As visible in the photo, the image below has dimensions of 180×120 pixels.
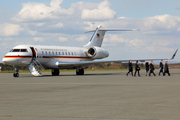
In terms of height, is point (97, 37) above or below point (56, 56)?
above

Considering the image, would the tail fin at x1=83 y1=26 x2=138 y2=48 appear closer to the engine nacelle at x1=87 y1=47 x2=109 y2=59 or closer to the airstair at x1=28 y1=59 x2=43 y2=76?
the engine nacelle at x1=87 y1=47 x2=109 y2=59

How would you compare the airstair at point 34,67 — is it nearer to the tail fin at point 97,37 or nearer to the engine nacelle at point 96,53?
the engine nacelle at point 96,53

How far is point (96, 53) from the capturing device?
38.4 meters

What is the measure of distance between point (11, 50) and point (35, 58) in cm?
279

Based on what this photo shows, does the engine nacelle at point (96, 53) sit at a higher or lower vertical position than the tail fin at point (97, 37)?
lower

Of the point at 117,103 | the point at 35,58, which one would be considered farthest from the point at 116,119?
the point at 35,58

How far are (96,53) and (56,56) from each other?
631cm

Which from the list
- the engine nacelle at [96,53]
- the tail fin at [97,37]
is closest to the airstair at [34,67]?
the engine nacelle at [96,53]

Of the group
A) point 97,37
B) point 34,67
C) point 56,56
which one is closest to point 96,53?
point 97,37

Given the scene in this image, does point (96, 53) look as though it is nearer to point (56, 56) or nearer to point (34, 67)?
point (56, 56)

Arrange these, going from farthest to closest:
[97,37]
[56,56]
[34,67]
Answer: [97,37], [56,56], [34,67]

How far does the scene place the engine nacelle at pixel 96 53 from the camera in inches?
1516

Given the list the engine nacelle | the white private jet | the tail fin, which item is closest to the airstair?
the white private jet

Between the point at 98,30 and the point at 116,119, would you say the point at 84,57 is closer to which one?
the point at 98,30
